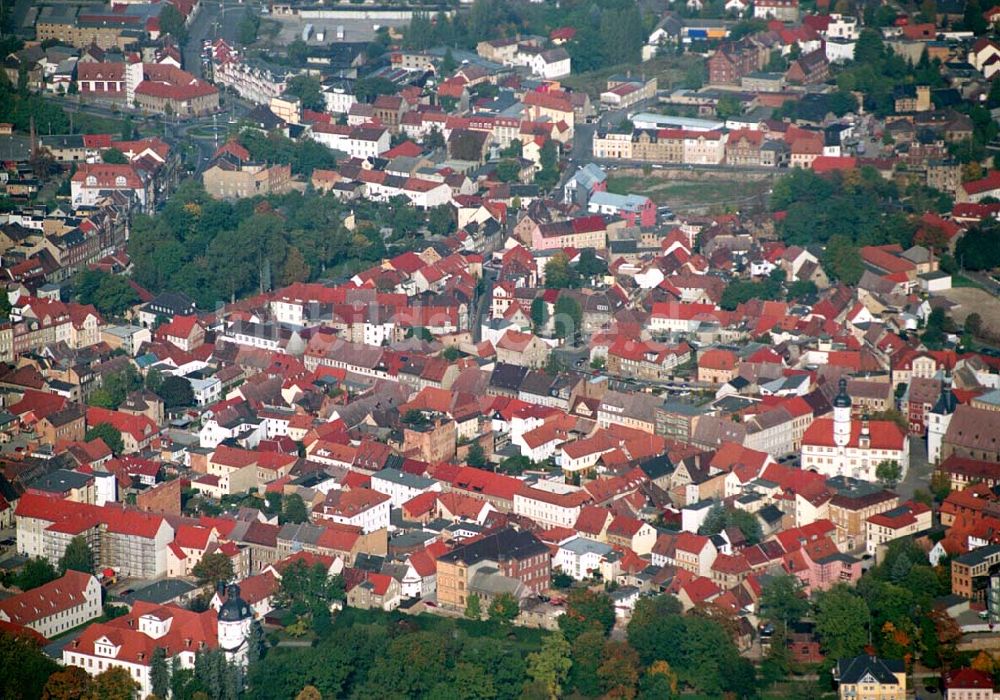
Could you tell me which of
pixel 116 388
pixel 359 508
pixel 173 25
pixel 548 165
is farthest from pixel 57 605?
pixel 173 25

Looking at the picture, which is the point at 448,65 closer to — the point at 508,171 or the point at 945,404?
the point at 508,171

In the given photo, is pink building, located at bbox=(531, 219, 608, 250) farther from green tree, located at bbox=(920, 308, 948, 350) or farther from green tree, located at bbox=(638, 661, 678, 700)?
green tree, located at bbox=(638, 661, 678, 700)

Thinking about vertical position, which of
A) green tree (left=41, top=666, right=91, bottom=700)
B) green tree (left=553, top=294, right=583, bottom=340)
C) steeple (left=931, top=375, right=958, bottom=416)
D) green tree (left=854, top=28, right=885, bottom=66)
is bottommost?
green tree (left=41, top=666, right=91, bottom=700)

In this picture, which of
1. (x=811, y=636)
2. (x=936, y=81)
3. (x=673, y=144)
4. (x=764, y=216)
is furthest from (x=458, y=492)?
(x=936, y=81)

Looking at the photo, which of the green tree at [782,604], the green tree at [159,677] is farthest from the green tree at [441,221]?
the green tree at [159,677]

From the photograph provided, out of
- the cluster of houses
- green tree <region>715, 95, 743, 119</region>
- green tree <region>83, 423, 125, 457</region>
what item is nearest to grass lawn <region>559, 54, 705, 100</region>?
the cluster of houses

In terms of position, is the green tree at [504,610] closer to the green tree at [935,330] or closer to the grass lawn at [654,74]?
the green tree at [935,330]
